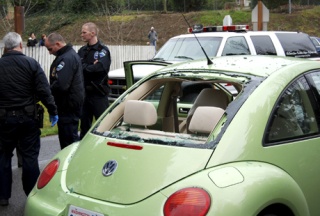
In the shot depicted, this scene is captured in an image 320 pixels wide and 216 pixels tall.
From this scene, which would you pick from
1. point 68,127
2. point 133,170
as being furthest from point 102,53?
point 133,170

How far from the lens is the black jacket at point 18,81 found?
5.05 meters

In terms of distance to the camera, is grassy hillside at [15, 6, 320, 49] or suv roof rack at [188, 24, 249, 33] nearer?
suv roof rack at [188, 24, 249, 33]

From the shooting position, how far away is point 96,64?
275 inches

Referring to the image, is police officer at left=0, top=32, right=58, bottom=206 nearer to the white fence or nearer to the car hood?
the car hood

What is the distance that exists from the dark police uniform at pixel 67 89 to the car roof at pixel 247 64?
6.89ft

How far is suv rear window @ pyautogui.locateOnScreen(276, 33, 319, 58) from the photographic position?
1081 centimetres

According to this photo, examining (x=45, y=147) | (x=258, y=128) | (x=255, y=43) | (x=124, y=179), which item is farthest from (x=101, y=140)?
(x=255, y=43)

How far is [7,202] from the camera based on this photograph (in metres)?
5.39

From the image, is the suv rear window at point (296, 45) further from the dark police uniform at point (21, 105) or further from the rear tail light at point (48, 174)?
the rear tail light at point (48, 174)

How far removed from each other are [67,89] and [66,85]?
7 centimetres

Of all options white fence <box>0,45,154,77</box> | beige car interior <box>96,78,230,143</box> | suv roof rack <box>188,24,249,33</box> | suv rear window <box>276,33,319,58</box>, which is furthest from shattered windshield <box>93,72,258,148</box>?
white fence <box>0,45,154,77</box>

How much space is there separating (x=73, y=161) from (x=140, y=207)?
33.3 inches

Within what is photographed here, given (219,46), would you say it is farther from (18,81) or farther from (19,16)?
(18,81)

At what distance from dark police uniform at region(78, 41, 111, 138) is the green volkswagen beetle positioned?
9.99 feet
